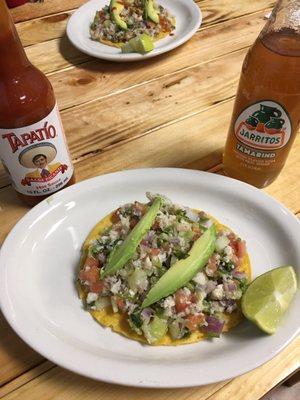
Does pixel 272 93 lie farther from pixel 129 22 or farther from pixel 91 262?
pixel 129 22

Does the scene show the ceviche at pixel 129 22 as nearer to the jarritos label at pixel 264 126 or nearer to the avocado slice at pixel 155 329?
the jarritos label at pixel 264 126

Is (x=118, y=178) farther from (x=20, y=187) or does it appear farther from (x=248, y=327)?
(x=248, y=327)

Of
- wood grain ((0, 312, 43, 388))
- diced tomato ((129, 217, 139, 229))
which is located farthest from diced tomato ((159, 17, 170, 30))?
wood grain ((0, 312, 43, 388))

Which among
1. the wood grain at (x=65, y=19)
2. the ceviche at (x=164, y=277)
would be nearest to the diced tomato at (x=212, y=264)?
the ceviche at (x=164, y=277)

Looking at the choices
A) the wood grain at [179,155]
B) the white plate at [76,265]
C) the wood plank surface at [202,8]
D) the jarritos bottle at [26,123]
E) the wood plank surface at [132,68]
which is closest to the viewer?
the white plate at [76,265]

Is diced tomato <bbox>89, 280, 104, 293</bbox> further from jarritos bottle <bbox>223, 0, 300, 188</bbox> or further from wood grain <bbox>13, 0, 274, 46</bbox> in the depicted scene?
wood grain <bbox>13, 0, 274, 46</bbox>

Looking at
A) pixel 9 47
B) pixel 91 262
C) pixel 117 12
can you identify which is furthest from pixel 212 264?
pixel 117 12
